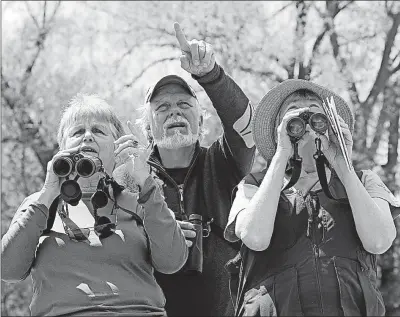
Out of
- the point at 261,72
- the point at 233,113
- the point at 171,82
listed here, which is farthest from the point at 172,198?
the point at 261,72

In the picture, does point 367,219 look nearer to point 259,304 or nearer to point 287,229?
point 287,229

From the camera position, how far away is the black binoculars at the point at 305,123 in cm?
277

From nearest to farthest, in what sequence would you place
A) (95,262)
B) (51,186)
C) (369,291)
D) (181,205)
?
(369,291), (95,262), (51,186), (181,205)

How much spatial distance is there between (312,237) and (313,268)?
0.12m

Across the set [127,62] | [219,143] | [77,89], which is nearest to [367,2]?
[127,62]

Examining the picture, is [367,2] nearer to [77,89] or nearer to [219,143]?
[77,89]

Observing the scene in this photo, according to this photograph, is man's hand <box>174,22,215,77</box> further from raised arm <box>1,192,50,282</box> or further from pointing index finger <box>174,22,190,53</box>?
raised arm <box>1,192,50,282</box>

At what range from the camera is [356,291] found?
8.73 ft

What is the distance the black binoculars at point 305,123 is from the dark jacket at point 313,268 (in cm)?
25

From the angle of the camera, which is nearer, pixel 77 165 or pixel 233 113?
pixel 77 165

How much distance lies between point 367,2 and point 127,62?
4765 millimetres

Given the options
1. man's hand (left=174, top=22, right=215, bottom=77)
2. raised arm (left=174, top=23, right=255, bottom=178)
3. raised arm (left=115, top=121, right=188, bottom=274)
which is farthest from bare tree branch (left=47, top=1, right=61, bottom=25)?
raised arm (left=115, top=121, right=188, bottom=274)

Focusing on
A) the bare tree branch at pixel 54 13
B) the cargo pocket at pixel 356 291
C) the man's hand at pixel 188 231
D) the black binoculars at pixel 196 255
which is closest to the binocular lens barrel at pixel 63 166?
the man's hand at pixel 188 231

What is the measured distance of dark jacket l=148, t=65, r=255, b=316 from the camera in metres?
3.47
